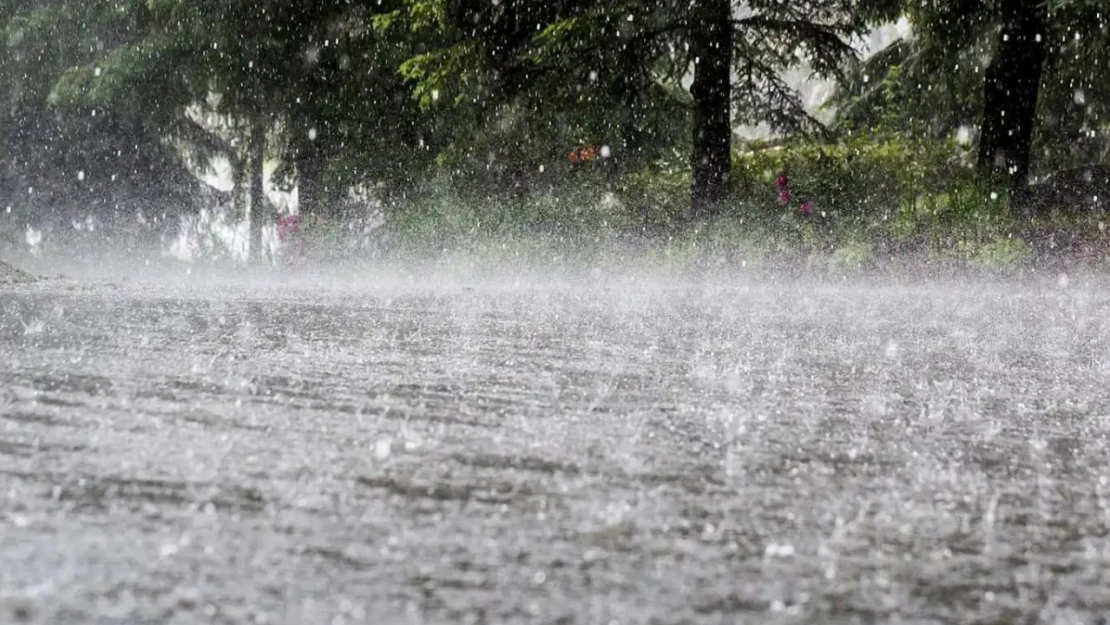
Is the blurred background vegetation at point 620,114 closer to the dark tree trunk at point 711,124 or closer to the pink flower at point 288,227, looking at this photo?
the dark tree trunk at point 711,124

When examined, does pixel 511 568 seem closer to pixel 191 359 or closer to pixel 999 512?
pixel 999 512

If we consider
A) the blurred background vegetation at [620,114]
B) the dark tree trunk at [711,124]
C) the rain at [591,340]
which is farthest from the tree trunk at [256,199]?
the dark tree trunk at [711,124]

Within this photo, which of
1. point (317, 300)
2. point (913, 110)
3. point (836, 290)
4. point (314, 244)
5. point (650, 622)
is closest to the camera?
point (650, 622)

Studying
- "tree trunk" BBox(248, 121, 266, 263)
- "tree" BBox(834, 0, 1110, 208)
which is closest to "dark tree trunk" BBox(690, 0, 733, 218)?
"tree" BBox(834, 0, 1110, 208)

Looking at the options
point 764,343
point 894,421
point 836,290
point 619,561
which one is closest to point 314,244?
point 836,290

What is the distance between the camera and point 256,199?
2138cm

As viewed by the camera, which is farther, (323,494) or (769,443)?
(769,443)

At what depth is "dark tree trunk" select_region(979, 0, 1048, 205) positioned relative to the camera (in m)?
12.6

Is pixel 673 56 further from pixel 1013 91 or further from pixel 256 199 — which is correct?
pixel 256 199

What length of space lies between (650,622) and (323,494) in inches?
27.0

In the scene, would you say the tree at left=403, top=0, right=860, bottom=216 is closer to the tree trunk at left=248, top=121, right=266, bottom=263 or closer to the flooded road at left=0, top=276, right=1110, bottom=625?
the tree trunk at left=248, top=121, right=266, bottom=263

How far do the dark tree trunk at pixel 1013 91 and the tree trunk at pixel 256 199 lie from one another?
38.1 feet

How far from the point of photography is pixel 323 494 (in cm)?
167

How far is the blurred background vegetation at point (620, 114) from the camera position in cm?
1277
